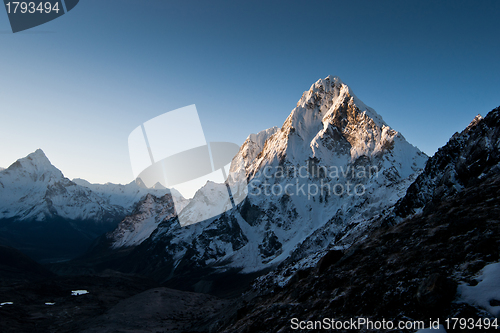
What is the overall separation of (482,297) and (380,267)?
5.69 meters

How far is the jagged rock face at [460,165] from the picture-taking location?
22.9 m

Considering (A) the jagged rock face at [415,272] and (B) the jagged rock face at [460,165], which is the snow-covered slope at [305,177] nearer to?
(B) the jagged rock face at [460,165]

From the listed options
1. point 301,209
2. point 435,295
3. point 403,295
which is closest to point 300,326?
point 403,295

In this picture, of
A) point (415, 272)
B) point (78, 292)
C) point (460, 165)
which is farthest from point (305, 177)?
point (415, 272)

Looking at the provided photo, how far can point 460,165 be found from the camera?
25969 mm

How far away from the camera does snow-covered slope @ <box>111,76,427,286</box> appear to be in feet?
406

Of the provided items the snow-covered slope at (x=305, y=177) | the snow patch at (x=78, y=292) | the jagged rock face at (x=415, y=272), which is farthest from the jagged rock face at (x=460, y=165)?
the snow patch at (x=78, y=292)

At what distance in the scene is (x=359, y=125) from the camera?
454ft

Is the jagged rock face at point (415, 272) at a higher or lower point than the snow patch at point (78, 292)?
higher

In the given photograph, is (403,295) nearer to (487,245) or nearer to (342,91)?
(487,245)

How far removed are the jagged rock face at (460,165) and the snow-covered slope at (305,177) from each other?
259 feet

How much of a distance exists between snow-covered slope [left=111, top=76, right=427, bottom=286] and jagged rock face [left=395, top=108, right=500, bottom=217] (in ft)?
259

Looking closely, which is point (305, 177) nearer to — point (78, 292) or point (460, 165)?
point (78, 292)

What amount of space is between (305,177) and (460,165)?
122 meters
